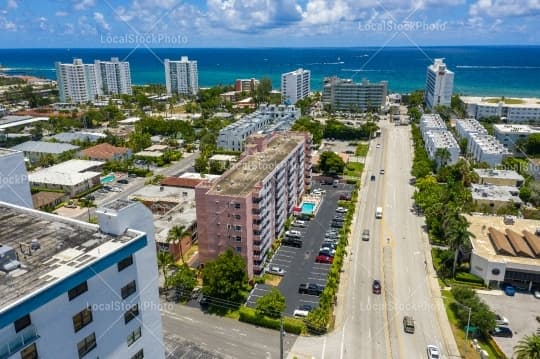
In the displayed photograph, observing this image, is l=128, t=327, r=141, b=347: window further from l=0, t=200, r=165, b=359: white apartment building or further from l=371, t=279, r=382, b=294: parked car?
l=371, t=279, r=382, b=294: parked car

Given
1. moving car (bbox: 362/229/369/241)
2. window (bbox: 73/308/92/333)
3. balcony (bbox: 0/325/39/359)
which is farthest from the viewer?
moving car (bbox: 362/229/369/241)

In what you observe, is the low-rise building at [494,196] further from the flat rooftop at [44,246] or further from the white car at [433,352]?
the flat rooftop at [44,246]

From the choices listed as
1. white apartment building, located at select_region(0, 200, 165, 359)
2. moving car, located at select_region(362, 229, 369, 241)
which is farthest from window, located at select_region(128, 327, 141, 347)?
moving car, located at select_region(362, 229, 369, 241)

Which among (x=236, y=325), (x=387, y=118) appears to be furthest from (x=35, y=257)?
(x=387, y=118)

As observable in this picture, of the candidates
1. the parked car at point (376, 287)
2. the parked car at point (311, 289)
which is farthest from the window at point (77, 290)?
the parked car at point (376, 287)

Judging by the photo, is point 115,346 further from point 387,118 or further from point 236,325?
point 387,118
